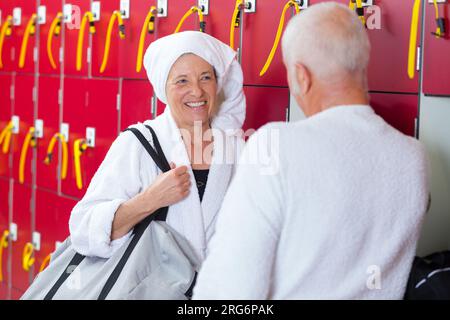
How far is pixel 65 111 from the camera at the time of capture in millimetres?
3533

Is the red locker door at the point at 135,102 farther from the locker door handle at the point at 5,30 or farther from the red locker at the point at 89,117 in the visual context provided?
the locker door handle at the point at 5,30

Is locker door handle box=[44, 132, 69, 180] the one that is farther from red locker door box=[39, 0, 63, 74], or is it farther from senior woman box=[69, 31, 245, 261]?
senior woman box=[69, 31, 245, 261]

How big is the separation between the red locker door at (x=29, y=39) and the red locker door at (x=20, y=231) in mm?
725

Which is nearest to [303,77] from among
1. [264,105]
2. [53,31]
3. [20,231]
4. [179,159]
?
[179,159]

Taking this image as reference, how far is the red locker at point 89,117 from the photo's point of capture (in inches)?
126

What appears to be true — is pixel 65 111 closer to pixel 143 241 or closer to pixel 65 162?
pixel 65 162

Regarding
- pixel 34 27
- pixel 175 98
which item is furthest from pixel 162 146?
pixel 34 27

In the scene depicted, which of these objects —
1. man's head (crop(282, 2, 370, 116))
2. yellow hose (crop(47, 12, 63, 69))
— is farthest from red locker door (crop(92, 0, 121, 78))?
man's head (crop(282, 2, 370, 116))

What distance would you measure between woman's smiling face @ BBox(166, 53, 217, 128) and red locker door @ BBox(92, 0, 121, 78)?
1.05m

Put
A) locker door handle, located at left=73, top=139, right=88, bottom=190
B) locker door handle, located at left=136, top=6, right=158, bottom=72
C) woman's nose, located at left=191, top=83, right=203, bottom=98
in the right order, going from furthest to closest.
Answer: locker door handle, located at left=73, top=139, right=88, bottom=190 < locker door handle, located at left=136, top=6, right=158, bottom=72 < woman's nose, located at left=191, top=83, right=203, bottom=98

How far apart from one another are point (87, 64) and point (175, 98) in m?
1.38

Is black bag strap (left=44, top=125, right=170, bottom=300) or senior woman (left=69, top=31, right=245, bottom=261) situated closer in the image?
black bag strap (left=44, top=125, right=170, bottom=300)

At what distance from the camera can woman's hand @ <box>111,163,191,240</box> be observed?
1.89 m

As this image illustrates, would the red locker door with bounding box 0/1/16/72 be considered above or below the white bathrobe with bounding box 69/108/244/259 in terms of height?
above
